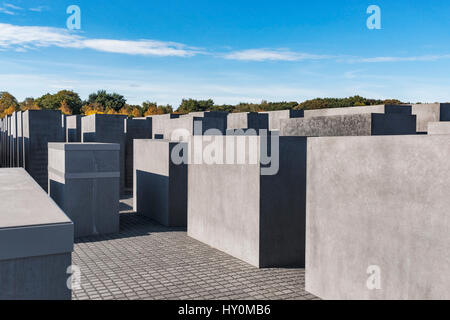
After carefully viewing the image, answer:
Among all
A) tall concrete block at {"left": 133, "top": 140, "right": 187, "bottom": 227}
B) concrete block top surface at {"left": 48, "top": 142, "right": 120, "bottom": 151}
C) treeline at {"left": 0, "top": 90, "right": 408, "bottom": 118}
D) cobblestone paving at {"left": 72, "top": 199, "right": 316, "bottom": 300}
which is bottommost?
cobblestone paving at {"left": 72, "top": 199, "right": 316, "bottom": 300}

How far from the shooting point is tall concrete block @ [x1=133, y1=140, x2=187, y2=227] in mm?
13773

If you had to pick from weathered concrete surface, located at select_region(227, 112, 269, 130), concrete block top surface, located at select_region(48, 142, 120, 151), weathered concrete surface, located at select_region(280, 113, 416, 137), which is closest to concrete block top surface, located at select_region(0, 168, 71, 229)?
concrete block top surface, located at select_region(48, 142, 120, 151)

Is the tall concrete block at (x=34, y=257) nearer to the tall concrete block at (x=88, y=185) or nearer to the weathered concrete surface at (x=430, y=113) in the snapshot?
the tall concrete block at (x=88, y=185)

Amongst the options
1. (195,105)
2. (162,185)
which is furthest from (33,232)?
(195,105)

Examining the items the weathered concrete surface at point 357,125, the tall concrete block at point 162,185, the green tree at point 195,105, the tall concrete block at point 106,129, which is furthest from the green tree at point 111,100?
the weathered concrete surface at point 357,125

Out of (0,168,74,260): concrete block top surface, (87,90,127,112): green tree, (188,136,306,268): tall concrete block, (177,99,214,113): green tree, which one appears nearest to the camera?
(0,168,74,260): concrete block top surface

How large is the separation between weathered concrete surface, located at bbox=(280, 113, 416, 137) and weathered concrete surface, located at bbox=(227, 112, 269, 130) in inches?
395

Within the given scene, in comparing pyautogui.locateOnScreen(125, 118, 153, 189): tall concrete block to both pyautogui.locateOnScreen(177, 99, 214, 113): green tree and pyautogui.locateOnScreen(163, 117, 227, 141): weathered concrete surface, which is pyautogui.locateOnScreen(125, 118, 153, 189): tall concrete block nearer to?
pyautogui.locateOnScreen(163, 117, 227, 141): weathered concrete surface

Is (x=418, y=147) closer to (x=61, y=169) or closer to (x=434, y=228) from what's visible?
(x=434, y=228)

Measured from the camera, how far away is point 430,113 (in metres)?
19.8

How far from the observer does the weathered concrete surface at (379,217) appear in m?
5.66

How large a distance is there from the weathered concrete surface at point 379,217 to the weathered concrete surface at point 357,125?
225cm

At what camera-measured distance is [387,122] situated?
9.80 m
